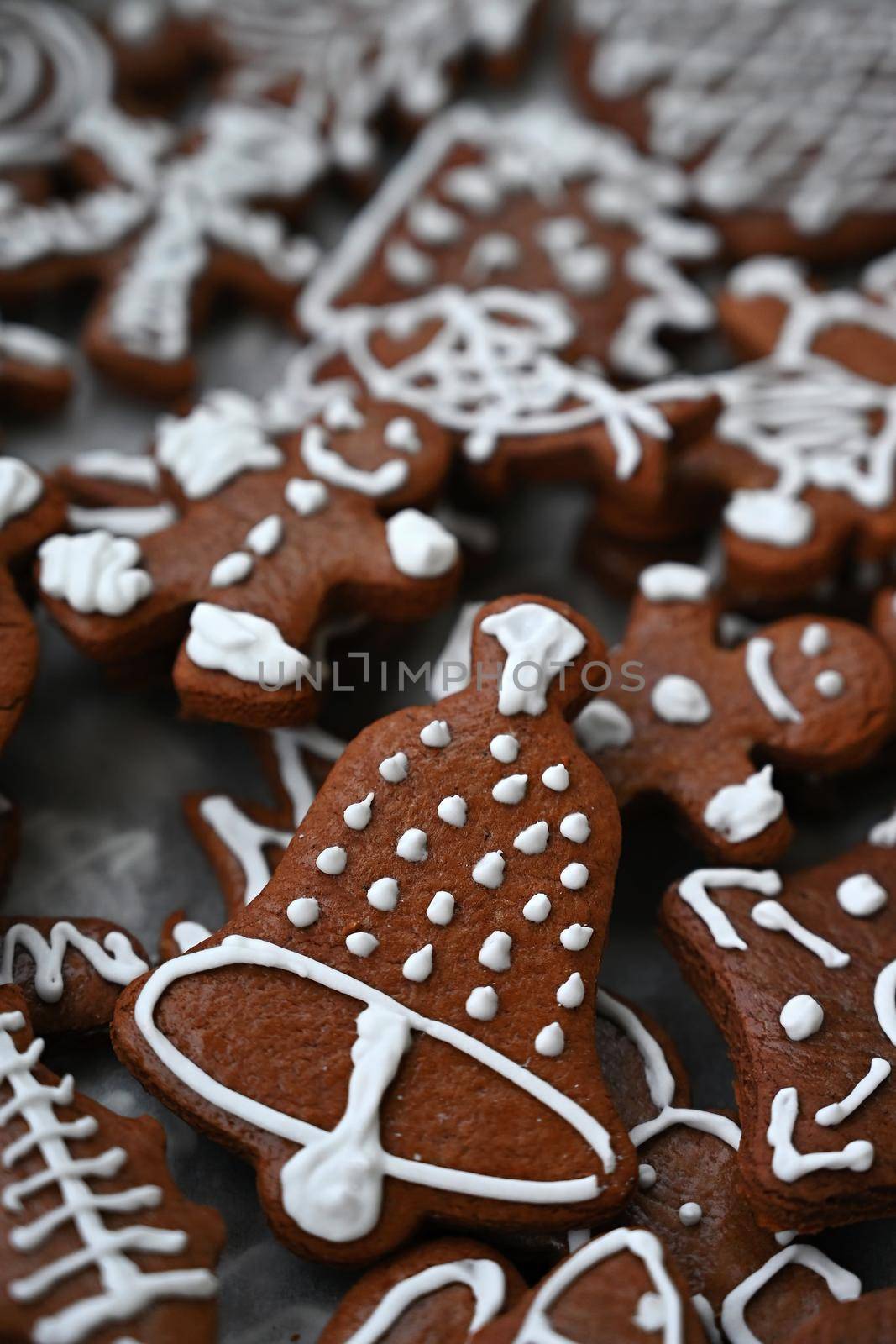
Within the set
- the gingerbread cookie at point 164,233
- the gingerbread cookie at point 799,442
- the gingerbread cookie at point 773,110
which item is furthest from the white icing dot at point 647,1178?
the gingerbread cookie at point 773,110

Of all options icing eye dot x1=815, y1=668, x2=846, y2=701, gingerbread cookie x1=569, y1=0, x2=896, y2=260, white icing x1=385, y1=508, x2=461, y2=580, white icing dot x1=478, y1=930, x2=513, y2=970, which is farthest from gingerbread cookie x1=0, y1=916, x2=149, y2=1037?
gingerbread cookie x1=569, y1=0, x2=896, y2=260

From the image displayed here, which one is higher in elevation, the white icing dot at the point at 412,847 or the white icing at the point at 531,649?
the white icing at the point at 531,649

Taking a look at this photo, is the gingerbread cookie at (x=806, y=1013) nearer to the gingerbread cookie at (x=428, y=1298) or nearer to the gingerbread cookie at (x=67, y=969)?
the gingerbread cookie at (x=428, y=1298)

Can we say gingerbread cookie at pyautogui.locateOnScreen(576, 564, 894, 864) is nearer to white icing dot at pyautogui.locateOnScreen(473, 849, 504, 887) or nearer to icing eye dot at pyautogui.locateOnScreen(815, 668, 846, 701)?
icing eye dot at pyautogui.locateOnScreen(815, 668, 846, 701)

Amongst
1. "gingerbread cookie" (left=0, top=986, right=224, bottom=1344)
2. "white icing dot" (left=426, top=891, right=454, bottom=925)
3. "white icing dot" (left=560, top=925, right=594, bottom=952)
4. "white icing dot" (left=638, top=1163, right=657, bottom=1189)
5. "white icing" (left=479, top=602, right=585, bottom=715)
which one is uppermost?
"white icing" (left=479, top=602, right=585, bottom=715)

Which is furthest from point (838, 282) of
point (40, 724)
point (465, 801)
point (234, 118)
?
point (40, 724)

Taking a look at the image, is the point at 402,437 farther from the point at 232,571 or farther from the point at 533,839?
the point at 533,839

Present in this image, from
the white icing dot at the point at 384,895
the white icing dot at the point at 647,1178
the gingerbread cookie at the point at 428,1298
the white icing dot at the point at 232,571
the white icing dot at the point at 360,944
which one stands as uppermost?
the white icing dot at the point at 232,571
